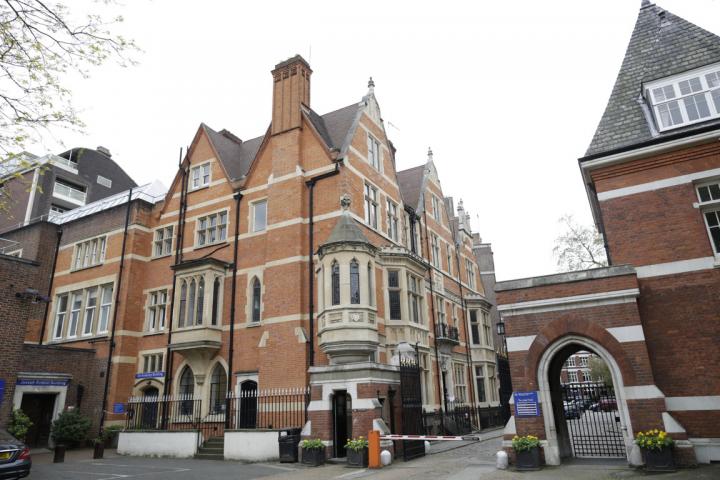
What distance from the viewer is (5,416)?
17.5 m

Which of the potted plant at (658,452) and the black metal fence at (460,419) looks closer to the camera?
the potted plant at (658,452)

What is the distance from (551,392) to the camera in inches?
553

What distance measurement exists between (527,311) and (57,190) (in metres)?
45.3

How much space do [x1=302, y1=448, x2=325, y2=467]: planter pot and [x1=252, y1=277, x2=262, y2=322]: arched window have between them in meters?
8.13

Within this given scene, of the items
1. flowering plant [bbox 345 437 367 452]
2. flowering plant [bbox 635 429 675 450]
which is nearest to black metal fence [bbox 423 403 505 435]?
flowering plant [bbox 345 437 367 452]

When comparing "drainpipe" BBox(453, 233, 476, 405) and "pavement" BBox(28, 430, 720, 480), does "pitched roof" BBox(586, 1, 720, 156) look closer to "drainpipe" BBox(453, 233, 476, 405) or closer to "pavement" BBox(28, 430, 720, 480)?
"pavement" BBox(28, 430, 720, 480)

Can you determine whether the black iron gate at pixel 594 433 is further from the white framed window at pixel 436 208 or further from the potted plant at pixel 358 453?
the white framed window at pixel 436 208

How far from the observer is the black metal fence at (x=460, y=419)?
24.2m

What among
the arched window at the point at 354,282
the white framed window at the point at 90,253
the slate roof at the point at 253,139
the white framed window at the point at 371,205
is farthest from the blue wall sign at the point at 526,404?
the white framed window at the point at 90,253

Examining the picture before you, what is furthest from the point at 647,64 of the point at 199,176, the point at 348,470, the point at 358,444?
the point at 199,176

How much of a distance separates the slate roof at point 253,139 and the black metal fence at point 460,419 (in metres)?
14.2

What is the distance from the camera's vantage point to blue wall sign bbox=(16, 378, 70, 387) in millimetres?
22205

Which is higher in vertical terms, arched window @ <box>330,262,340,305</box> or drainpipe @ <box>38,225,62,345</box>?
drainpipe @ <box>38,225,62,345</box>

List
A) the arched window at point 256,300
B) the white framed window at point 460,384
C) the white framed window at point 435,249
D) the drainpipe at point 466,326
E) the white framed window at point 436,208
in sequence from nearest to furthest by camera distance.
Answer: the arched window at point 256,300, the white framed window at point 460,384, the white framed window at point 435,249, the drainpipe at point 466,326, the white framed window at point 436,208
